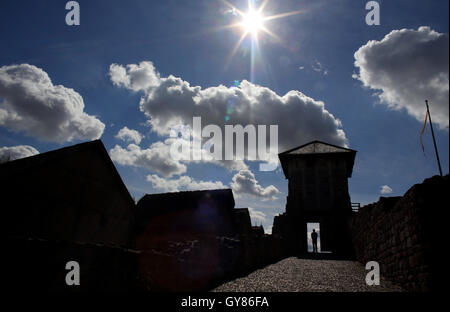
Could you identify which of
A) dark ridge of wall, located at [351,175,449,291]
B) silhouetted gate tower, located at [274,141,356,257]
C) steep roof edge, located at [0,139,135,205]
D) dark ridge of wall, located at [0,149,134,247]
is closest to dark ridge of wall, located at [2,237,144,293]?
dark ridge of wall, located at [351,175,449,291]

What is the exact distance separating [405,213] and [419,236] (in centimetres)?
72

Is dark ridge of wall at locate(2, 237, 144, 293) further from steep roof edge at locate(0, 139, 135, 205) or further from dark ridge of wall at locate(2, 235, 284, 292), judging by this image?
steep roof edge at locate(0, 139, 135, 205)

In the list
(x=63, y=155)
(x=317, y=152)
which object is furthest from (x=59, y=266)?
(x=317, y=152)

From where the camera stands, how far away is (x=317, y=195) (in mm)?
25250

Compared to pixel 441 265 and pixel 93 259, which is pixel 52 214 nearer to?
pixel 93 259

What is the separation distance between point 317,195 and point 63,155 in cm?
2228

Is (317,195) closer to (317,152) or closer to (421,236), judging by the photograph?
(317,152)

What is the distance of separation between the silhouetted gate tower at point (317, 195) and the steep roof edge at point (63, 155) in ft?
53.9

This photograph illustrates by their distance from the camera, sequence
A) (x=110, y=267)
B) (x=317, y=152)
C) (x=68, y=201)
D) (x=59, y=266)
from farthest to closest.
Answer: (x=317, y=152), (x=68, y=201), (x=110, y=267), (x=59, y=266)

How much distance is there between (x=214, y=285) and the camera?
5652mm

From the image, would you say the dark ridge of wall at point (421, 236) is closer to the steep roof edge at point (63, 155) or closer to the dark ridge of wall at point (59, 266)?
the dark ridge of wall at point (59, 266)
